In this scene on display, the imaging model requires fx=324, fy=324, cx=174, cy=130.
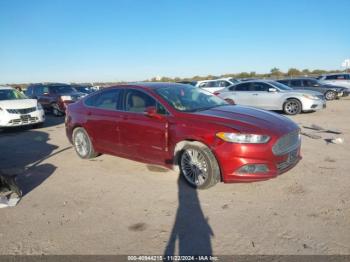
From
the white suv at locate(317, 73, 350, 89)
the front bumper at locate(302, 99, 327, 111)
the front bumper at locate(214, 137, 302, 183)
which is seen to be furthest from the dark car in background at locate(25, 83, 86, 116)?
the white suv at locate(317, 73, 350, 89)

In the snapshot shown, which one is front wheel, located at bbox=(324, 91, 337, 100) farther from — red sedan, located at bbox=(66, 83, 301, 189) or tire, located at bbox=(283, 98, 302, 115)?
red sedan, located at bbox=(66, 83, 301, 189)

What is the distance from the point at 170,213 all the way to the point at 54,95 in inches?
513

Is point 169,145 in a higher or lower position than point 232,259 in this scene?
higher

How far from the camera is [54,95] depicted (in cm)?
1552

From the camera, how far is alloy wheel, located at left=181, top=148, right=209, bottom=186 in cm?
474

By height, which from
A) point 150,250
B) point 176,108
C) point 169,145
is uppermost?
point 176,108

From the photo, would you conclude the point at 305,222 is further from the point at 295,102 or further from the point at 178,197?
the point at 295,102

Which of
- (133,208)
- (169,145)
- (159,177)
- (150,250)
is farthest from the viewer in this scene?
(159,177)

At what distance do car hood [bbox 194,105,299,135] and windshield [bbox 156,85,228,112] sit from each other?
11.7 inches

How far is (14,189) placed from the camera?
484 cm

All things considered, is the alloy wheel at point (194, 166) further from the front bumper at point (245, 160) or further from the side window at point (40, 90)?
the side window at point (40, 90)

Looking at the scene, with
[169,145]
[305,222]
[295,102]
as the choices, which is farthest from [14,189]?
[295,102]

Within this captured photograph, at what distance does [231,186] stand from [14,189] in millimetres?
3256

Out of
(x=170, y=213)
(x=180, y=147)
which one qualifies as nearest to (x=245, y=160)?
(x=180, y=147)
